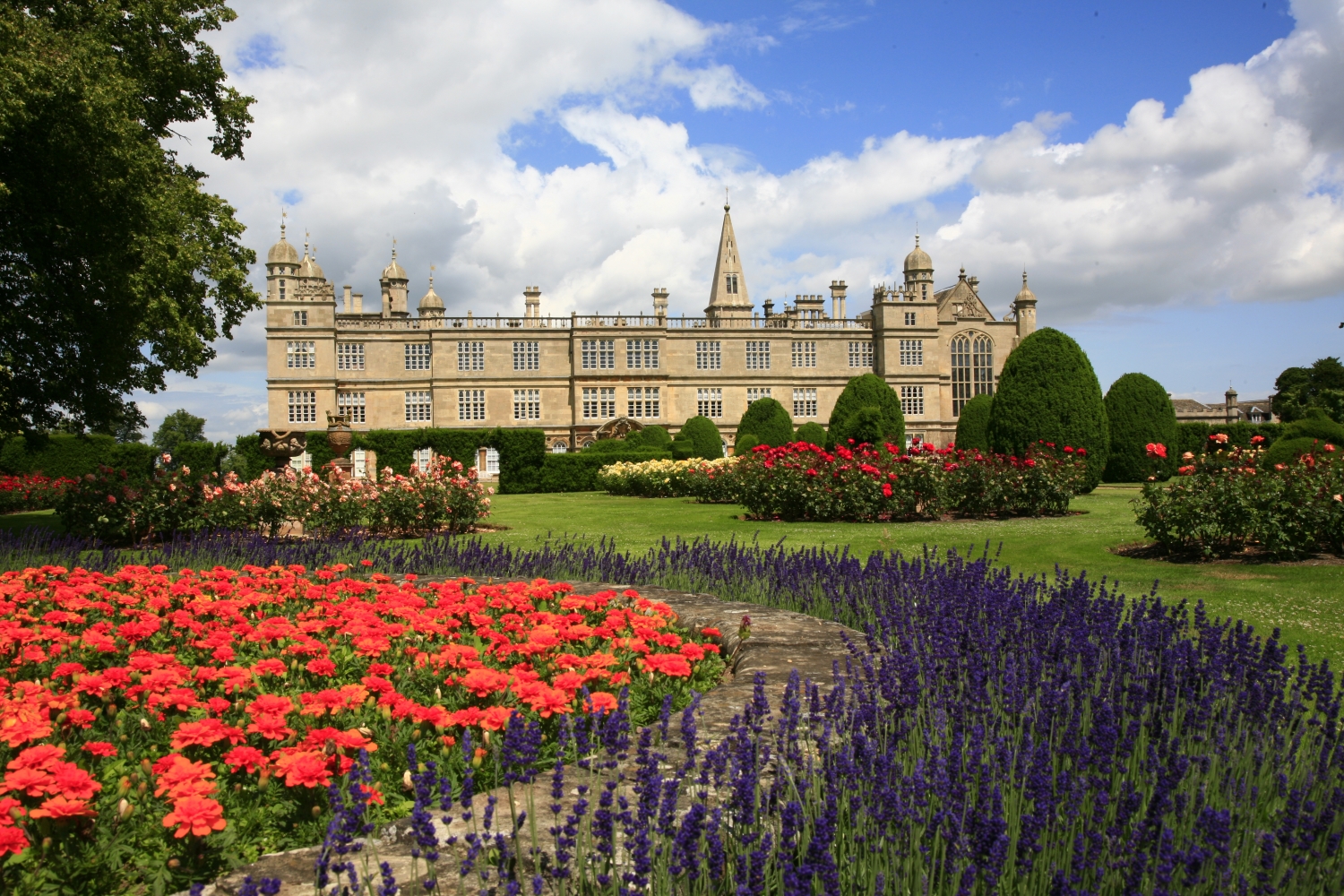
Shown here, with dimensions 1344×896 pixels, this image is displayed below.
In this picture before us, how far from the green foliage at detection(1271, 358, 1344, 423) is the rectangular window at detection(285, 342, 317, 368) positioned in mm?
51888

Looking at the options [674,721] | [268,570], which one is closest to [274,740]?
[674,721]

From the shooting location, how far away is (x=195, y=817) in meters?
2.12

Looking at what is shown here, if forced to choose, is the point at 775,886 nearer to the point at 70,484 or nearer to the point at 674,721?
the point at 674,721

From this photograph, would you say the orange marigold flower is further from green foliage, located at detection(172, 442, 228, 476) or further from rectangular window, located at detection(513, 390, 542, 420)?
rectangular window, located at detection(513, 390, 542, 420)

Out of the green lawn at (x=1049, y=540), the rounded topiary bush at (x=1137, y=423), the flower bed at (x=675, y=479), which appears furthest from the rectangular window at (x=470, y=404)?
the rounded topiary bush at (x=1137, y=423)

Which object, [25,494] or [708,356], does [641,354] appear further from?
[25,494]

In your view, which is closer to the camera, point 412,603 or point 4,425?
point 412,603

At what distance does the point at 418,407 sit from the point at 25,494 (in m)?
24.0

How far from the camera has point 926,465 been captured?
15031mm

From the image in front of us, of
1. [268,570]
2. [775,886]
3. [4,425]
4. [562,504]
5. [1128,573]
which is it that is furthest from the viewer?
[562,504]

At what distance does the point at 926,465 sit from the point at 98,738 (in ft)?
44.3

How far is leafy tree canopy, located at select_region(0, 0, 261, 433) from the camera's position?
12047 millimetres

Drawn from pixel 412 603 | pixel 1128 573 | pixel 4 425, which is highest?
pixel 4 425

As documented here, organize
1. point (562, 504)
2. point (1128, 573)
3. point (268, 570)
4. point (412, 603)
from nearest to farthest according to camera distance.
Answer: point (412, 603) < point (268, 570) < point (1128, 573) < point (562, 504)
